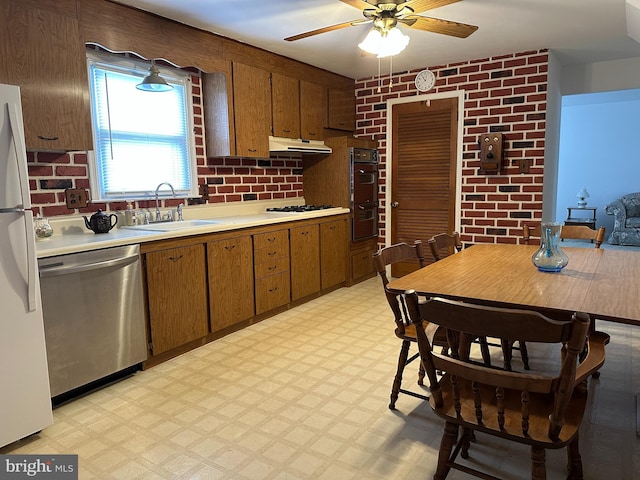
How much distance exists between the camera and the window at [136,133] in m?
3.11

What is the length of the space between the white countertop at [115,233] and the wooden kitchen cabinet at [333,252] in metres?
0.53

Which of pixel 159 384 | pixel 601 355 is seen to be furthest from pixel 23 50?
pixel 601 355

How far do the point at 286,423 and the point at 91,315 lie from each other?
1.25 metres

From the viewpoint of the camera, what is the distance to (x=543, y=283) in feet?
6.17

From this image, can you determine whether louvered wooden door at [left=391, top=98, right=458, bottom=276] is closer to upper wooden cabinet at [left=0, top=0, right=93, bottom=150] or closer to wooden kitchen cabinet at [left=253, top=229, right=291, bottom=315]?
wooden kitchen cabinet at [left=253, top=229, right=291, bottom=315]

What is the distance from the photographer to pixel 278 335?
341cm

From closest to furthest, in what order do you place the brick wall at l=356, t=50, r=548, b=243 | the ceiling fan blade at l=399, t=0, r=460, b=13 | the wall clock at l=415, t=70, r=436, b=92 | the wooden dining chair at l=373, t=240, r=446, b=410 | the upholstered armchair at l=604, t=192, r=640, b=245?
the wooden dining chair at l=373, t=240, r=446, b=410, the ceiling fan blade at l=399, t=0, r=460, b=13, the brick wall at l=356, t=50, r=548, b=243, the wall clock at l=415, t=70, r=436, b=92, the upholstered armchair at l=604, t=192, r=640, b=245

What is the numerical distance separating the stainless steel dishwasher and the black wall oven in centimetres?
264

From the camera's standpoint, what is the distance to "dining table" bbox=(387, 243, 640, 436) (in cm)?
154

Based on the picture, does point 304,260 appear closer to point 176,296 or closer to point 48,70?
point 176,296

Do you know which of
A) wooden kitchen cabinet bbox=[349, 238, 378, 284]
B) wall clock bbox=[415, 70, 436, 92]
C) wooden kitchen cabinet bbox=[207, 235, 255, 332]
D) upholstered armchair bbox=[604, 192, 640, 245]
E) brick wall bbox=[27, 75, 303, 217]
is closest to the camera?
brick wall bbox=[27, 75, 303, 217]

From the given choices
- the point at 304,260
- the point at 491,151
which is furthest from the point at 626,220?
the point at 304,260

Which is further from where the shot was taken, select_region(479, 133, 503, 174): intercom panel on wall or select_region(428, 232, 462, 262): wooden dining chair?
select_region(479, 133, 503, 174): intercom panel on wall

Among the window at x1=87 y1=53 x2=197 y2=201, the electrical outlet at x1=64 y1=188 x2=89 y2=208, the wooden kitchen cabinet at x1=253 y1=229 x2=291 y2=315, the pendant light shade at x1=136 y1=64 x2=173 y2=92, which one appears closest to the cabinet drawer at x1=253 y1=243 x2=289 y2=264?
the wooden kitchen cabinet at x1=253 y1=229 x2=291 y2=315
